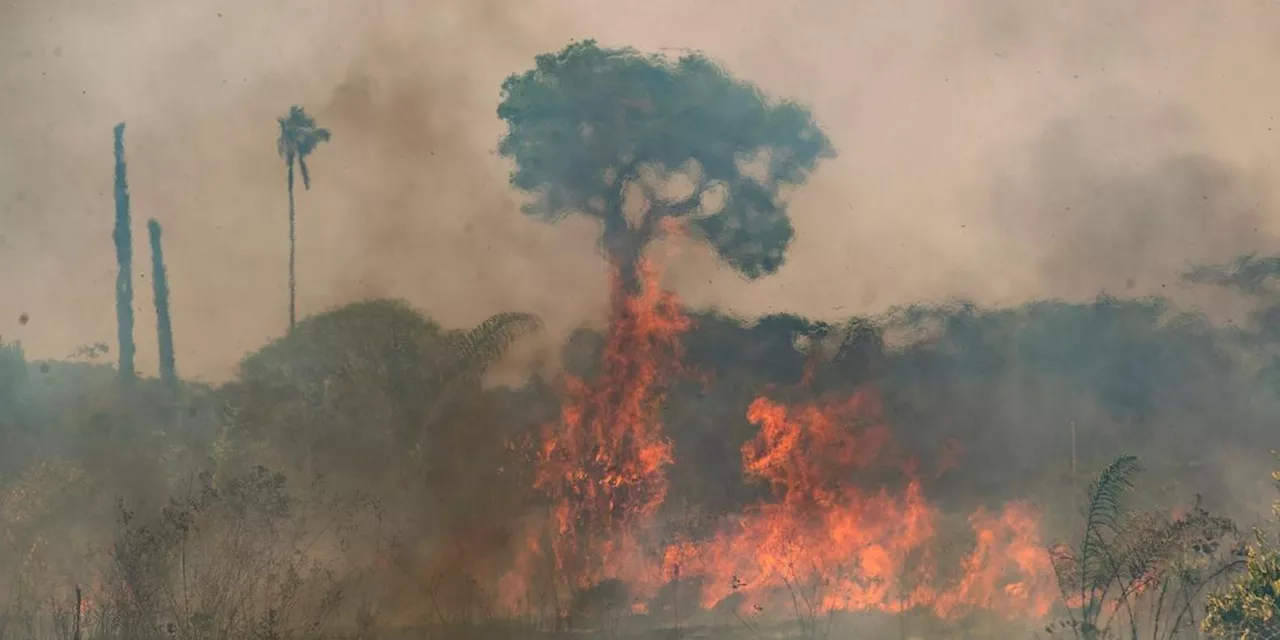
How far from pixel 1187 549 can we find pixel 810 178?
353 cm

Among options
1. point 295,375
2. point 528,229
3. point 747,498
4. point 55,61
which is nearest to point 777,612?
point 747,498

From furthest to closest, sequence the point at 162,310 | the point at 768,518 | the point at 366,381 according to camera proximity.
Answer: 1. the point at 162,310
2. the point at 366,381
3. the point at 768,518

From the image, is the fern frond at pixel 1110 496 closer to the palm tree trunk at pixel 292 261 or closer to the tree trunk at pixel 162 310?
the palm tree trunk at pixel 292 261

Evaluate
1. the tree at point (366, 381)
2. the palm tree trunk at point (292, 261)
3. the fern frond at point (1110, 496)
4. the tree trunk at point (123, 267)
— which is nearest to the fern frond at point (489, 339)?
the tree at point (366, 381)

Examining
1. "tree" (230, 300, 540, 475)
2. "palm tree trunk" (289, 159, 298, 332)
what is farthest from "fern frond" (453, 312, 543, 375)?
"palm tree trunk" (289, 159, 298, 332)

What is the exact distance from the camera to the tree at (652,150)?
6.29m

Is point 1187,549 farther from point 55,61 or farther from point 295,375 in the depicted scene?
point 55,61

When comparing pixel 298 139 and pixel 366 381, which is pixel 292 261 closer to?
pixel 298 139

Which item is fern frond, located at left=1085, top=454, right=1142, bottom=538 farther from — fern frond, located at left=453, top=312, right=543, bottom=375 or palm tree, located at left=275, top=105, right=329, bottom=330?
palm tree, located at left=275, top=105, right=329, bottom=330

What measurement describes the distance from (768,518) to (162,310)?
434 cm

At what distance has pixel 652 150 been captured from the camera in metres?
6.29

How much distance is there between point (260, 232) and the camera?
637cm

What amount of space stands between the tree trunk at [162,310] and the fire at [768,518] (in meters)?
2.58

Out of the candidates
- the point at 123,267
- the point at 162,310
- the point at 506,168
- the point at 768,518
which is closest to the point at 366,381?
the point at 162,310
